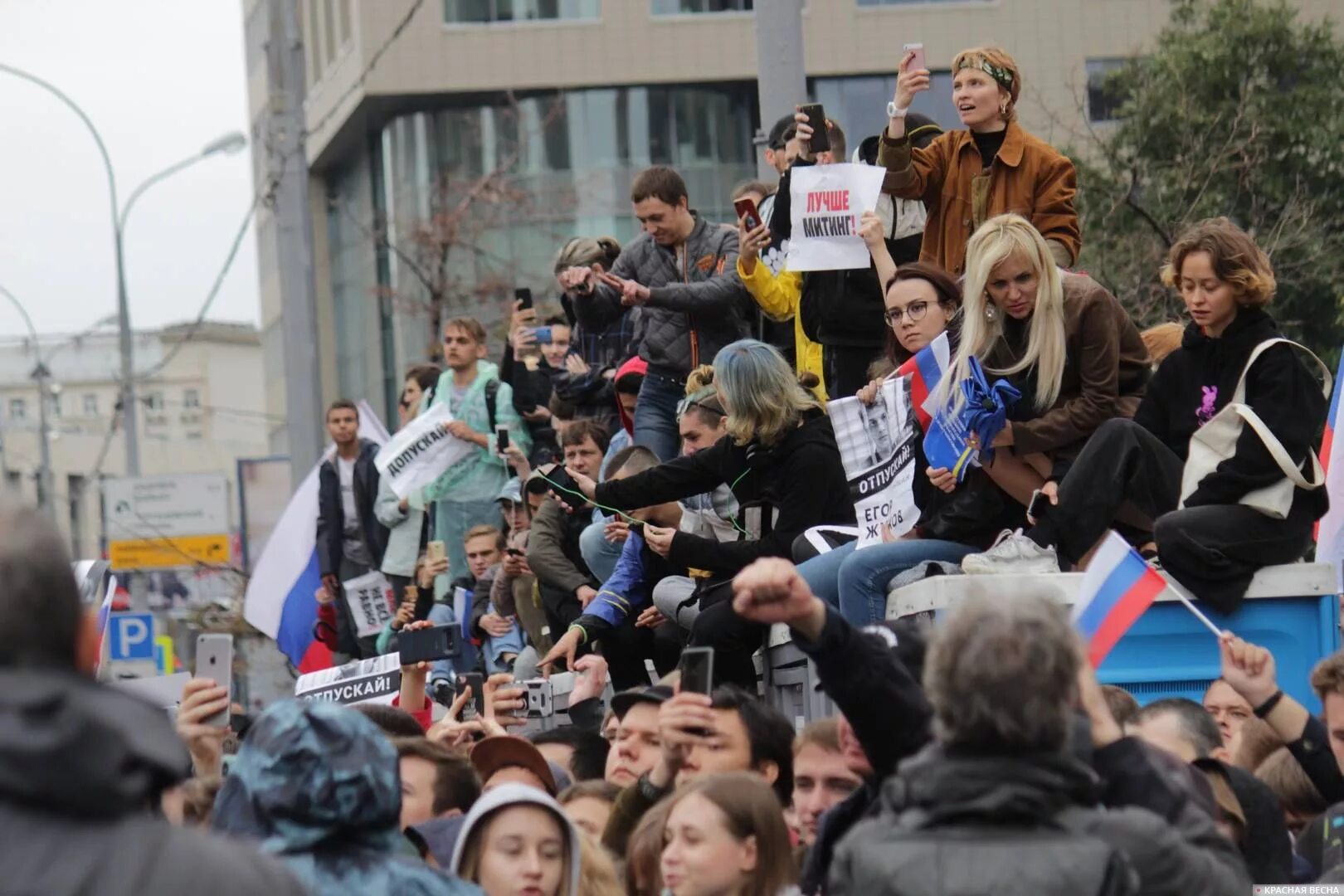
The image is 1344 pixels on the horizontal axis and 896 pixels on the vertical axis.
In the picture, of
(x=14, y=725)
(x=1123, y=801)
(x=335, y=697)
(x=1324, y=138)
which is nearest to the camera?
(x=14, y=725)

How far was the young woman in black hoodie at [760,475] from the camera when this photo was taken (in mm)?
8789

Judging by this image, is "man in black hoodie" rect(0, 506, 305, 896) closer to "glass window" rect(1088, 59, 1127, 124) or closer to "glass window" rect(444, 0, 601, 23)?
"glass window" rect(1088, 59, 1127, 124)

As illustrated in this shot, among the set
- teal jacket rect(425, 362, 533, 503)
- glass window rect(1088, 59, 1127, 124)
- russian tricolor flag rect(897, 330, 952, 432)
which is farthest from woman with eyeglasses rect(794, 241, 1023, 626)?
glass window rect(1088, 59, 1127, 124)

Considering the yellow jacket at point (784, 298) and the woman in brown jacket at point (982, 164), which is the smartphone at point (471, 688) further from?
the woman in brown jacket at point (982, 164)

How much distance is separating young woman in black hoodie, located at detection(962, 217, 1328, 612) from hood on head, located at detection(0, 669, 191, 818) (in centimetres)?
431

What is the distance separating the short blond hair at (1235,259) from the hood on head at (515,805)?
9.26 ft

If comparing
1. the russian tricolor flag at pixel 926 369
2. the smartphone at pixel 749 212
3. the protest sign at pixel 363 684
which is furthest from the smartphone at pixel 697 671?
the smartphone at pixel 749 212

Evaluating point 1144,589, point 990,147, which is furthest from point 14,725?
point 990,147

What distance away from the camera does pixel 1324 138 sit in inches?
962

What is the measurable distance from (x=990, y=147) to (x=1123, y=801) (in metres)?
5.50

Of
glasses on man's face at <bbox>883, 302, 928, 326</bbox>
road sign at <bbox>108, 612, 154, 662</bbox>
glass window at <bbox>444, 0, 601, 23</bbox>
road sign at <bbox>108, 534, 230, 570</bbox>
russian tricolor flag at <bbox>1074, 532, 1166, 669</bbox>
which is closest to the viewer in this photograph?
russian tricolor flag at <bbox>1074, 532, 1166, 669</bbox>

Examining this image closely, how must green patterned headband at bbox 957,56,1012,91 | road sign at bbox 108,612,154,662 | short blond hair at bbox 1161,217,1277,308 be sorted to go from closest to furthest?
short blond hair at bbox 1161,217,1277,308 < green patterned headband at bbox 957,56,1012,91 < road sign at bbox 108,612,154,662

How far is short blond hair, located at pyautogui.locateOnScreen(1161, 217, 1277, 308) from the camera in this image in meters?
7.23

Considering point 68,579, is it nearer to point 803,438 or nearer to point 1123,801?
point 1123,801
